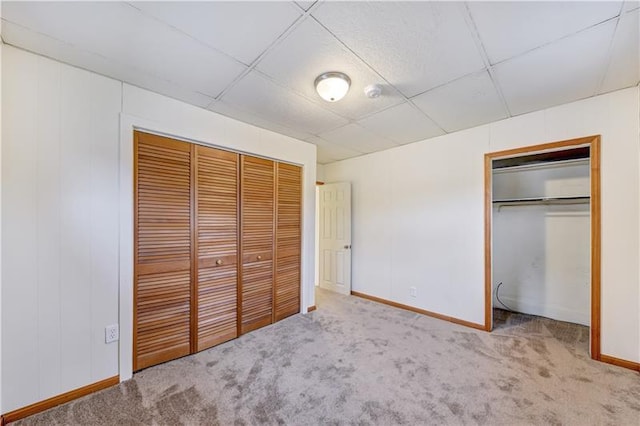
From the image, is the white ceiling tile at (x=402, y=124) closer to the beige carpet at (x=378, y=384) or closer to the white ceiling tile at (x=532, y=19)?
the white ceiling tile at (x=532, y=19)

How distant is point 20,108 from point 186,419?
2187 millimetres

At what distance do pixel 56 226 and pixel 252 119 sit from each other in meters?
1.75

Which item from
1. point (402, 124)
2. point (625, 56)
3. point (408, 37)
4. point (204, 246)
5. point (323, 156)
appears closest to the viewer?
point (408, 37)

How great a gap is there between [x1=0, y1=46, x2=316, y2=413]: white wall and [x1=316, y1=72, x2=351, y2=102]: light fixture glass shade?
54.8 inches

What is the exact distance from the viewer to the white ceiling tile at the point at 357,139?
9.57ft

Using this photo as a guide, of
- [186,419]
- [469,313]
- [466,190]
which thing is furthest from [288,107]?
[469,313]

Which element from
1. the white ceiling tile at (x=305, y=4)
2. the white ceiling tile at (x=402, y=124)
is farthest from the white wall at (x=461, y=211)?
the white ceiling tile at (x=305, y=4)

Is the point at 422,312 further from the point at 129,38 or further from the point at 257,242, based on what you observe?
the point at 129,38

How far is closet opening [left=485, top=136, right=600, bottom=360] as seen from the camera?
2.84 meters

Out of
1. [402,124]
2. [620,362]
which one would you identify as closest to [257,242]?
[402,124]

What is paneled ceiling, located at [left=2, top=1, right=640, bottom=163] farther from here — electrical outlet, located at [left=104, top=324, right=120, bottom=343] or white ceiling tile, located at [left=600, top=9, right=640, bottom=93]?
electrical outlet, located at [left=104, top=324, right=120, bottom=343]

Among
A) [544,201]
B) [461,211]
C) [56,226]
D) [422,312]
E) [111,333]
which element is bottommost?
[422,312]

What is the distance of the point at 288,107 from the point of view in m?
2.32

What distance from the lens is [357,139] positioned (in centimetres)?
323
